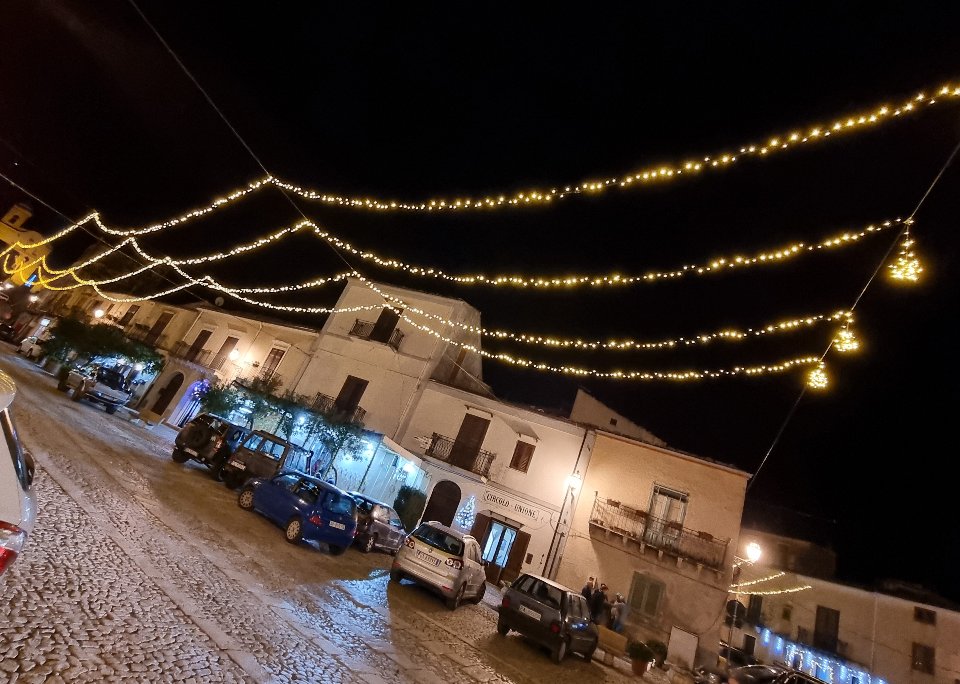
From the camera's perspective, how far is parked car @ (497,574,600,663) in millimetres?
7727

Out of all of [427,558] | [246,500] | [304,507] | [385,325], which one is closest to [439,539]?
[427,558]

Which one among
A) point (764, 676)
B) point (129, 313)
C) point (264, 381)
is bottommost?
point (764, 676)

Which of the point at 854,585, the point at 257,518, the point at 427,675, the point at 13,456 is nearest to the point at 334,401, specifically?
the point at 257,518

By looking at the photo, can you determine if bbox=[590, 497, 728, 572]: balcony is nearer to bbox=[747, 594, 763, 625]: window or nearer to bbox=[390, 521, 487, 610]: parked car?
bbox=[390, 521, 487, 610]: parked car

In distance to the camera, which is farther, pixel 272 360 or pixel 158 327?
pixel 158 327

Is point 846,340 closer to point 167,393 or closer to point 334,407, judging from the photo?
point 334,407

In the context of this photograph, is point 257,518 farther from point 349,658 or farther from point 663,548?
point 663,548

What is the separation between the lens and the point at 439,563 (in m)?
8.18

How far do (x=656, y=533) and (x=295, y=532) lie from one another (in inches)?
442

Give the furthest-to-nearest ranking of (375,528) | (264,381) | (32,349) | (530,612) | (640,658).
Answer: (32,349) → (264,381) → (375,528) → (640,658) → (530,612)

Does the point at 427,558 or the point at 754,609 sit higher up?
the point at 754,609

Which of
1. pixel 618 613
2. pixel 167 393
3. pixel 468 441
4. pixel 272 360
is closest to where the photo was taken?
pixel 618 613

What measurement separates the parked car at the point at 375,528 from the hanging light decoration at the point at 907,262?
34.1 feet

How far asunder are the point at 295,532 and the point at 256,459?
3.46 meters
